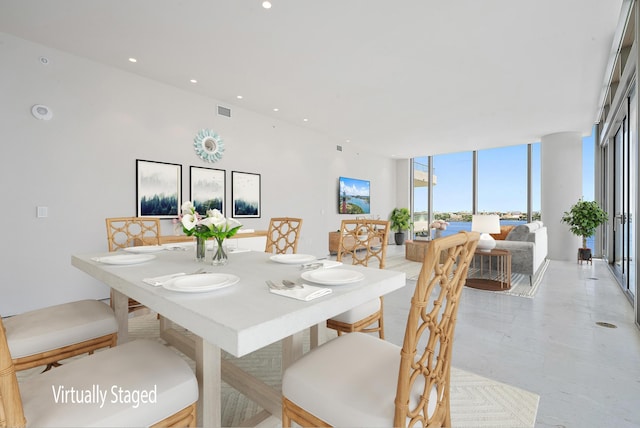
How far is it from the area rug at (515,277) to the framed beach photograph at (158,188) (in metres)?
3.35

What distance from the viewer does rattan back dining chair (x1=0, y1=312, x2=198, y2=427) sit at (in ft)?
2.57

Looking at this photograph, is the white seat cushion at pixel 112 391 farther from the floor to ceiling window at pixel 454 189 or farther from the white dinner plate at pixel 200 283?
the floor to ceiling window at pixel 454 189

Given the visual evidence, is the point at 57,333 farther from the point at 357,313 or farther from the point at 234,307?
the point at 357,313

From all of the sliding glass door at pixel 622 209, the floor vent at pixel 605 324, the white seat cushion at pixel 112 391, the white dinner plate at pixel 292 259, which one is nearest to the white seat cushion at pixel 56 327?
the white seat cushion at pixel 112 391

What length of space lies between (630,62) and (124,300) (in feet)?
16.8

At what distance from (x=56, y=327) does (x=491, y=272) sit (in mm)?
5520

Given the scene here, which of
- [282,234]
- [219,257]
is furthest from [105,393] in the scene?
[282,234]

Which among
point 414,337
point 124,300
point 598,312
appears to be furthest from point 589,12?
point 124,300

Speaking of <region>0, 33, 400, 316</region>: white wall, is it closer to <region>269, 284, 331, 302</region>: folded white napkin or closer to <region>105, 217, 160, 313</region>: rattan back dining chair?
<region>105, 217, 160, 313</region>: rattan back dining chair

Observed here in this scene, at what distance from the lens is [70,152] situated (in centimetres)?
330

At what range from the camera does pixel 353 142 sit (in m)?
7.35

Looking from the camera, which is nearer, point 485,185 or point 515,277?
point 515,277

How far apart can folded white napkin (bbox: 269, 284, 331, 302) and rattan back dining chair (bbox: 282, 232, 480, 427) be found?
27cm

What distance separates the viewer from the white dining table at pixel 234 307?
32.1 inches
